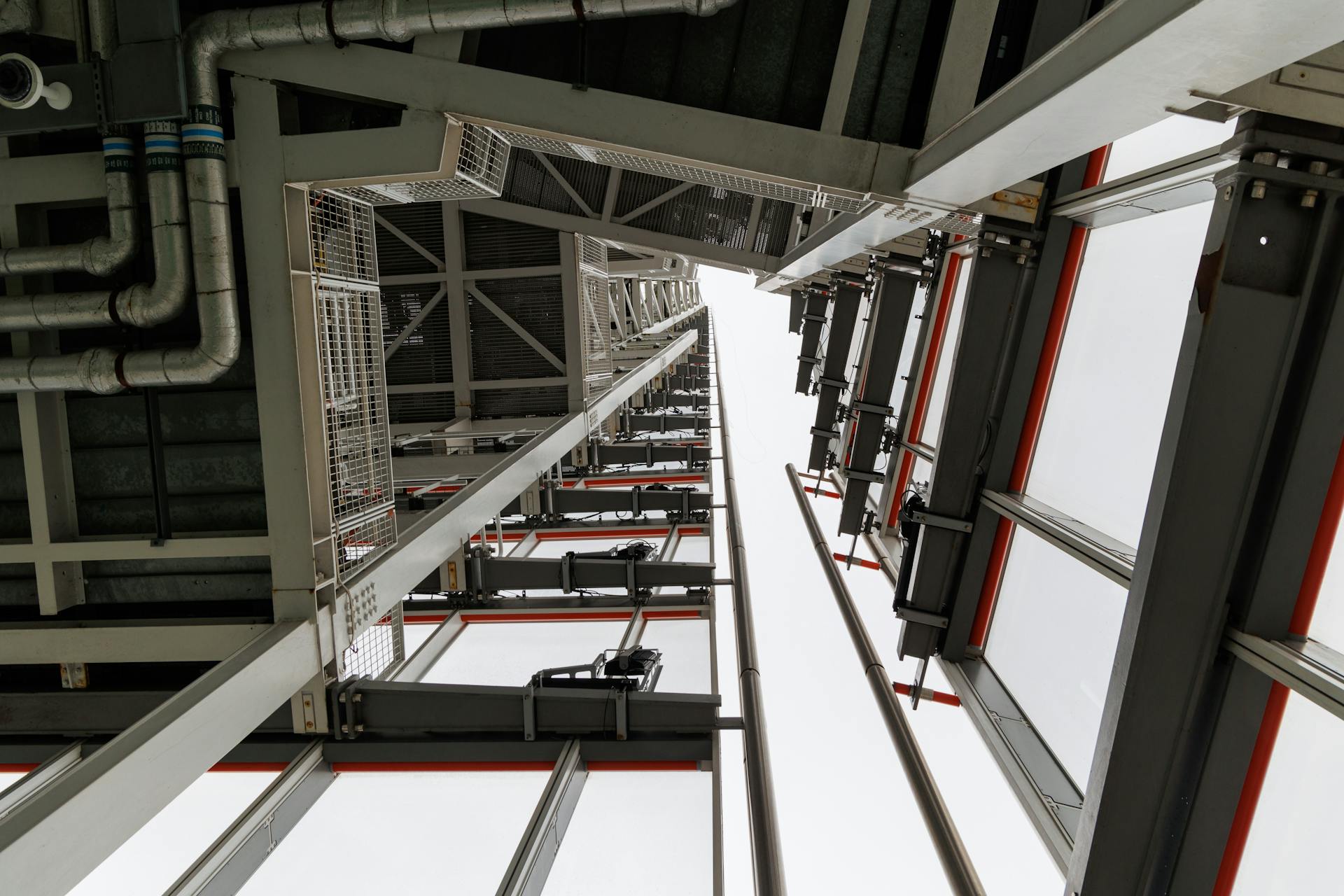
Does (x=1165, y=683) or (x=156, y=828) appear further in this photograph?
(x=156, y=828)

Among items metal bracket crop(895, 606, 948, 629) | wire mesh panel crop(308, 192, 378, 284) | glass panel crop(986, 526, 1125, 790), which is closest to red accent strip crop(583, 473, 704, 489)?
metal bracket crop(895, 606, 948, 629)

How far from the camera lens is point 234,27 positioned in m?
3.38

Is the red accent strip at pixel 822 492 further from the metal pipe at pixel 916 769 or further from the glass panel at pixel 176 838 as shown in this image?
the glass panel at pixel 176 838

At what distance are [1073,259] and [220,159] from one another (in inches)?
182

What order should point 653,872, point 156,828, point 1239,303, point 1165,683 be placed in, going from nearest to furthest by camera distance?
point 1239,303
point 1165,683
point 653,872
point 156,828

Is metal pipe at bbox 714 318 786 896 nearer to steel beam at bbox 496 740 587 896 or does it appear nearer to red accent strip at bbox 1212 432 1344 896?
steel beam at bbox 496 740 587 896

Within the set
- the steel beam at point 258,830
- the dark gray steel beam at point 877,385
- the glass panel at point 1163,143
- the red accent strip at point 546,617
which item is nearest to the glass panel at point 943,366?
the dark gray steel beam at point 877,385

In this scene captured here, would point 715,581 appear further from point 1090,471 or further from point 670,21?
point 670,21

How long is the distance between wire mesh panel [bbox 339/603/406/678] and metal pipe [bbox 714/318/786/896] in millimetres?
2690

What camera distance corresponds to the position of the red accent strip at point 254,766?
4730 millimetres

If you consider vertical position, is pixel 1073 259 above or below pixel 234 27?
below

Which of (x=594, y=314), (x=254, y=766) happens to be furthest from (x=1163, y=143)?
(x=594, y=314)

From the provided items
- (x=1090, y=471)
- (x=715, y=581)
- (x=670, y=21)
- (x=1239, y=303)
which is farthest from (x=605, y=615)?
(x=1239, y=303)

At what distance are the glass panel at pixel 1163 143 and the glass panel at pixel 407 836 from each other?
4.83 m
